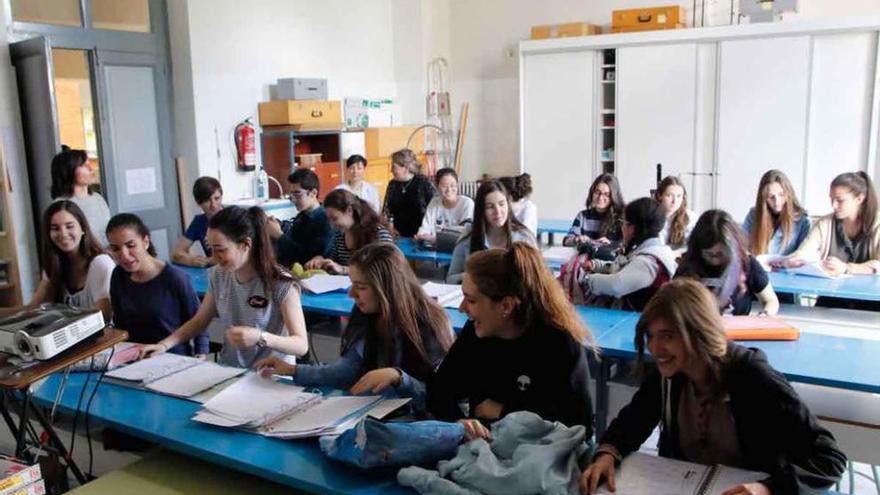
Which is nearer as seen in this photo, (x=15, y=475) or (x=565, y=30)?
(x=15, y=475)

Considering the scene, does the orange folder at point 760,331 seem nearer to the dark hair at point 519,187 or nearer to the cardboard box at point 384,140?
the dark hair at point 519,187

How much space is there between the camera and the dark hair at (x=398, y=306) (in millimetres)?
2430

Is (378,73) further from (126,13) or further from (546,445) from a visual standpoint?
(546,445)

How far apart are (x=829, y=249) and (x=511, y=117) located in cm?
517

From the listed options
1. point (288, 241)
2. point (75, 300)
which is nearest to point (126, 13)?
point (288, 241)

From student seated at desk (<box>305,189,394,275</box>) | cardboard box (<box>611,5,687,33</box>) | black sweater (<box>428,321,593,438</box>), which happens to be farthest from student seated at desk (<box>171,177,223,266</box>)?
cardboard box (<box>611,5,687,33</box>)

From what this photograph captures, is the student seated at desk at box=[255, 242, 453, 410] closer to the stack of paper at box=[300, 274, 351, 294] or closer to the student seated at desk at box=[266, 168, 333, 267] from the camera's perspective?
the stack of paper at box=[300, 274, 351, 294]

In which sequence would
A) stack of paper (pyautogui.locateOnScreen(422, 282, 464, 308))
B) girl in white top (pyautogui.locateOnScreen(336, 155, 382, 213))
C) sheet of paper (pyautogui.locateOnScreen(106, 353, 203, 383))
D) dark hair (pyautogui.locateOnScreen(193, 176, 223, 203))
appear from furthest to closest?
girl in white top (pyautogui.locateOnScreen(336, 155, 382, 213)), dark hair (pyautogui.locateOnScreen(193, 176, 223, 203)), stack of paper (pyautogui.locateOnScreen(422, 282, 464, 308)), sheet of paper (pyautogui.locateOnScreen(106, 353, 203, 383))

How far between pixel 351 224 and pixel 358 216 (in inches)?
2.5

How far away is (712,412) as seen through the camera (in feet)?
6.10

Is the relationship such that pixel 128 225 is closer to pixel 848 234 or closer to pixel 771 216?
pixel 771 216

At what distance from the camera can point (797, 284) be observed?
383cm

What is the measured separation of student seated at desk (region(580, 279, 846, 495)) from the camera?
5.31 feet

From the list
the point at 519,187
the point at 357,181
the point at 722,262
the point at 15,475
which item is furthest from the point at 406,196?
the point at 15,475
